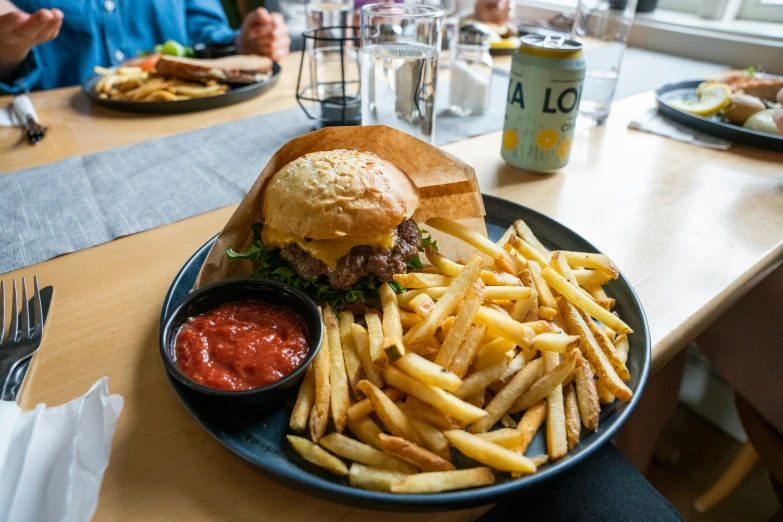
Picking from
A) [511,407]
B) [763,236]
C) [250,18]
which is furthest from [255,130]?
[763,236]

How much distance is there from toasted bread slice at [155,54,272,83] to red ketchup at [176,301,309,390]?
2.09 m

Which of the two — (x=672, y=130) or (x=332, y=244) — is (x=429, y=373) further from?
(x=672, y=130)

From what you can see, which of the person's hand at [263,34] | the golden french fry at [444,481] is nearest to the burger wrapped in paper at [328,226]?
the golden french fry at [444,481]

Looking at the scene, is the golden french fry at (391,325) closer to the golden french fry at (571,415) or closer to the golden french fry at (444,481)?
the golden french fry at (444,481)

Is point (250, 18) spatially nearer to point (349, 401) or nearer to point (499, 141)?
point (499, 141)

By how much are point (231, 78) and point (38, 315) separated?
2084 millimetres

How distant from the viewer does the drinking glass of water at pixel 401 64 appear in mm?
2115

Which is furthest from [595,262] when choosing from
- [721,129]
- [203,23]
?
[203,23]

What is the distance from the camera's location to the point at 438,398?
38.5 inches

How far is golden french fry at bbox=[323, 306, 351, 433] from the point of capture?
1.01 m

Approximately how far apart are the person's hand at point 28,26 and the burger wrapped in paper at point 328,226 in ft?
6.28

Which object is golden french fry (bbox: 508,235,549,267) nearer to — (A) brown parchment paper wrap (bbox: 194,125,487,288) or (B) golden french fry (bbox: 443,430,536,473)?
(A) brown parchment paper wrap (bbox: 194,125,487,288)

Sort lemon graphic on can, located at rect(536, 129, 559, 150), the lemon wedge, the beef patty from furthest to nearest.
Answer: the lemon wedge, lemon graphic on can, located at rect(536, 129, 559, 150), the beef patty

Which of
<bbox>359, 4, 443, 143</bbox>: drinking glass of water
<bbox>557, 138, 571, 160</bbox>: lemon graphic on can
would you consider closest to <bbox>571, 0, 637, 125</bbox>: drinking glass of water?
<bbox>557, 138, 571, 160</bbox>: lemon graphic on can
